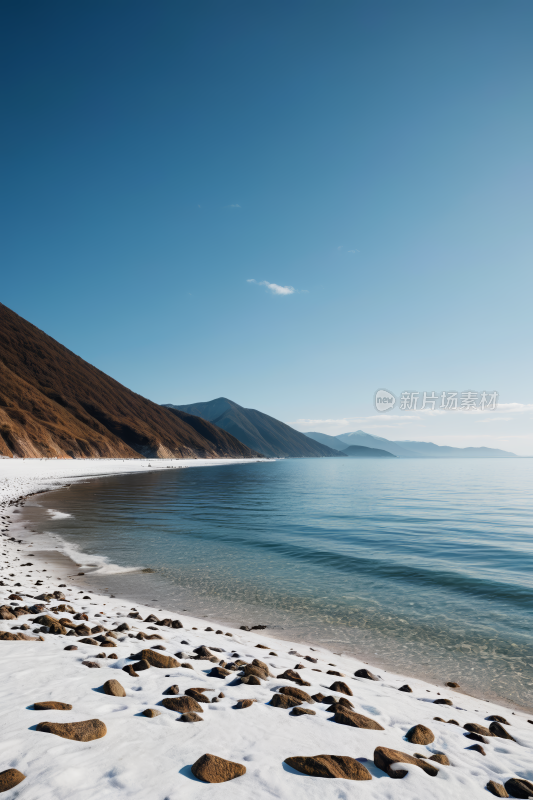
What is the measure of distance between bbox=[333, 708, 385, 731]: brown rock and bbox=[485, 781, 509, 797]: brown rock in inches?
48.4

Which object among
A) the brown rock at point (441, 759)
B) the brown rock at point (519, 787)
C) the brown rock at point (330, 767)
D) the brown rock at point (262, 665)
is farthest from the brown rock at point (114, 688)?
the brown rock at point (519, 787)

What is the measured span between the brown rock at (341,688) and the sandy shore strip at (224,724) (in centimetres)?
2

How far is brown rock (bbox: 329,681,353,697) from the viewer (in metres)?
5.98

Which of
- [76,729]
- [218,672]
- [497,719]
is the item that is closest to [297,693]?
[218,672]

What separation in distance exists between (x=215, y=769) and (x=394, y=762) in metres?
1.69

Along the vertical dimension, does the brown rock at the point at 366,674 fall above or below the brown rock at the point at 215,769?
below

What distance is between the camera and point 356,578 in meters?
14.1

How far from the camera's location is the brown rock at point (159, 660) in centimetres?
616

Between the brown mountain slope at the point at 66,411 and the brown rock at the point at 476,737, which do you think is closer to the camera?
the brown rock at the point at 476,737

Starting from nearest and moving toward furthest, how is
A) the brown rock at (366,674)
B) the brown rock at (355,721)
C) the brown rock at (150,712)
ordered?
the brown rock at (150,712), the brown rock at (355,721), the brown rock at (366,674)

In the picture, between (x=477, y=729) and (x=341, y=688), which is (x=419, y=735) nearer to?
(x=477, y=729)

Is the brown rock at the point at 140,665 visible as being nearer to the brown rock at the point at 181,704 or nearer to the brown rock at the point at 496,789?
the brown rock at the point at 181,704

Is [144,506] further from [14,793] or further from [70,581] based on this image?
[14,793]

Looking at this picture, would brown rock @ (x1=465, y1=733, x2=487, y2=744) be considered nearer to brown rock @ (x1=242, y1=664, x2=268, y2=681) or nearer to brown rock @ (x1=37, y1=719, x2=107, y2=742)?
→ brown rock @ (x1=242, y1=664, x2=268, y2=681)
